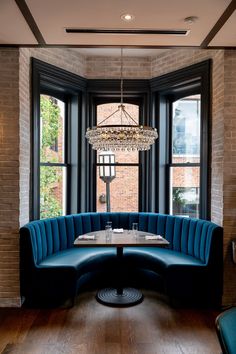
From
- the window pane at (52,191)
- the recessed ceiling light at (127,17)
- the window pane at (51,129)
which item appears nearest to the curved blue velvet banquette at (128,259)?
the window pane at (52,191)

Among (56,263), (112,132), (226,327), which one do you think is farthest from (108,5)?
(56,263)

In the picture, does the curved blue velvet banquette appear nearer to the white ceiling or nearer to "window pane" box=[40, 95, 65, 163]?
"window pane" box=[40, 95, 65, 163]

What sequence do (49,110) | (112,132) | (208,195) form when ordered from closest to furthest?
(112,132)
(208,195)
(49,110)

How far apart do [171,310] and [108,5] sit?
3.28 metres

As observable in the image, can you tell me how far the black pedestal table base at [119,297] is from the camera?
3.71 metres

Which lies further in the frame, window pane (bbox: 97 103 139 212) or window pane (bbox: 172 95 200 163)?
window pane (bbox: 97 103 139 212)

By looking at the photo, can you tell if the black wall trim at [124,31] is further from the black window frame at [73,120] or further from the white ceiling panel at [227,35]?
the black window frame at [73,120]

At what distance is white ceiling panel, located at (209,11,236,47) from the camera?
2.97 metres

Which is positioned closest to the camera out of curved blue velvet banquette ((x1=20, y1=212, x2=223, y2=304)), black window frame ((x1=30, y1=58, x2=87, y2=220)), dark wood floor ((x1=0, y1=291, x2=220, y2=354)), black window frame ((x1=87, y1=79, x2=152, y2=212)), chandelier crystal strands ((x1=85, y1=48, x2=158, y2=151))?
dark wood floor ((x1=0, y1=291, x2=220, y2=354))

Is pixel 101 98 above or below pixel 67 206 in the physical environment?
above

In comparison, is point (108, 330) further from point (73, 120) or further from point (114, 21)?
point (73, 120)

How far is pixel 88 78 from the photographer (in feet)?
16.8

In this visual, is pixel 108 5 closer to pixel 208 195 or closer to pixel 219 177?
pixel 219 177

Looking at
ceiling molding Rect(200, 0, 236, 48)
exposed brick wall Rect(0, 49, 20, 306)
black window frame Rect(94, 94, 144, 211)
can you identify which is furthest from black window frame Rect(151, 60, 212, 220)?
exposed brick wall Rect(0, 49, 20, 306)
